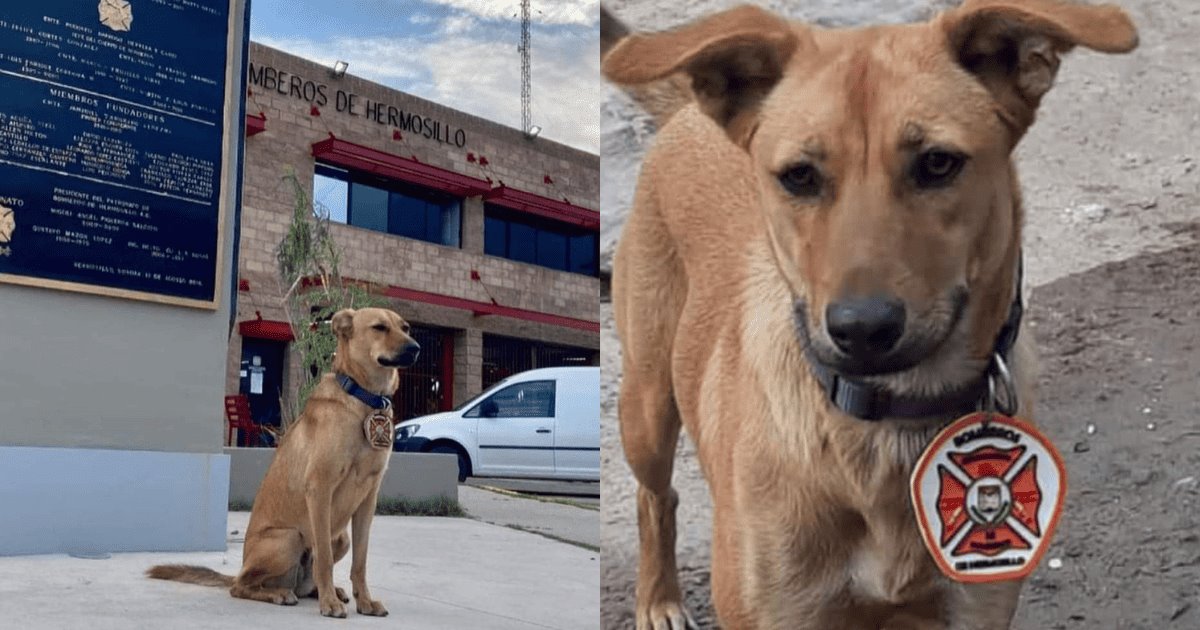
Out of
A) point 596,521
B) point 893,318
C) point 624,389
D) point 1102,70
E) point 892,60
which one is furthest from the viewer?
point 596,521

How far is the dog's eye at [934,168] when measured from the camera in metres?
1.69

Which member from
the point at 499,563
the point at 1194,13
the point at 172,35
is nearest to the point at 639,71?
the point at 1194,13

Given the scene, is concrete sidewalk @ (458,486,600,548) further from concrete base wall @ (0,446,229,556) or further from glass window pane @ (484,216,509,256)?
glass window pane @ (484,216,509,256)

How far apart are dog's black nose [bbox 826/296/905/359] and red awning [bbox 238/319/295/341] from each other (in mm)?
17802

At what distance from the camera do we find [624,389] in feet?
9.62

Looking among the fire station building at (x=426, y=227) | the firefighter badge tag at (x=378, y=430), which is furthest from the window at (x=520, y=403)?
the firefighter badge tag at (x=378, y=430)

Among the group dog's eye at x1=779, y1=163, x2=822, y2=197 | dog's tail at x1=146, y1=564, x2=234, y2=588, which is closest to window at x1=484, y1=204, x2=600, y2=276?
dog's tail at x1=146, y1=564, x2=234, y2=588

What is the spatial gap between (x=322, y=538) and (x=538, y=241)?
65.5ft

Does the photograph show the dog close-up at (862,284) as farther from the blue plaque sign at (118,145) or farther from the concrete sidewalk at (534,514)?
the concrete sidewalk at (534,514)

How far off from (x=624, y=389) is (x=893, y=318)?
1.39 meters

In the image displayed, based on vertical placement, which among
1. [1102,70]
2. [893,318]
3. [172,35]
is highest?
[172,35]

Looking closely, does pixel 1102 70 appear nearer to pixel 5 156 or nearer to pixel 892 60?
pixel 892 60

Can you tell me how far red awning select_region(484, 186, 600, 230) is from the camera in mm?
23422

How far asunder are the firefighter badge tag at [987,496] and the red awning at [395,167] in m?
19.3
